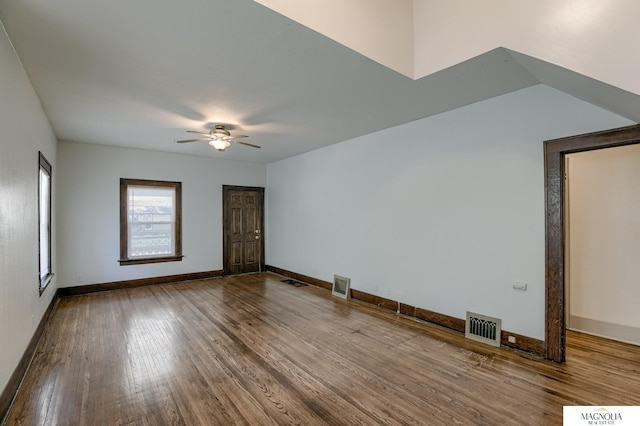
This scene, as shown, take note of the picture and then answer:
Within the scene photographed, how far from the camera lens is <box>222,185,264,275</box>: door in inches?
287

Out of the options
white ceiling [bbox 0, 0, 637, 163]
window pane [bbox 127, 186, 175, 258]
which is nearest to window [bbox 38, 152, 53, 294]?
white ceiling [bbox 0, 0, 637, 163]

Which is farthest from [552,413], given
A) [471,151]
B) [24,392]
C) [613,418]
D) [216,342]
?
[24,392]

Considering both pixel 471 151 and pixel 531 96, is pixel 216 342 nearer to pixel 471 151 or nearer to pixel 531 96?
pixel 471 151

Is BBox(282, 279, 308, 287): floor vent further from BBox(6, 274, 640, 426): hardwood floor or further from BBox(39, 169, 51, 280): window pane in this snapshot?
BBox(39, 169, 51, 280): window pane

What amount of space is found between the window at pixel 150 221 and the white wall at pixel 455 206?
3376mm

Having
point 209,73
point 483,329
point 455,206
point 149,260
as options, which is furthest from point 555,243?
point 149,260

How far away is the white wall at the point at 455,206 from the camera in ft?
10.3

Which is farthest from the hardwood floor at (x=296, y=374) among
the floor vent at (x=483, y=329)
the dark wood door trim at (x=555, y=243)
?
the dark wood door trim at (x=555, y=243)

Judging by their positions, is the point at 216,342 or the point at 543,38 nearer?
the point at 543,38

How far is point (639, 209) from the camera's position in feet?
11.0

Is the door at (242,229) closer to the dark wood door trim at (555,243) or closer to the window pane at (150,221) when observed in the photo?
the window pane at (150,221)

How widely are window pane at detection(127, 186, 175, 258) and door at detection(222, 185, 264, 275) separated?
1.20m

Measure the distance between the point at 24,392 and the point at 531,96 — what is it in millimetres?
5539

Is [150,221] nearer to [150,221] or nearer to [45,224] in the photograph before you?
[150,221]
